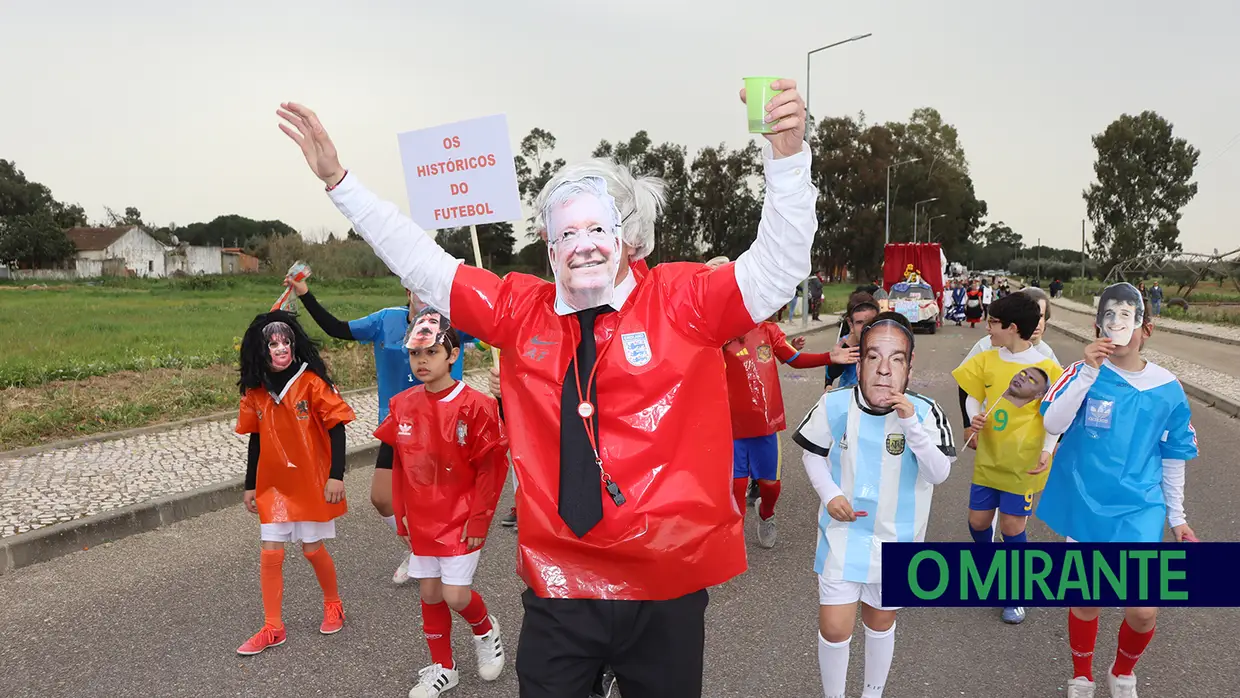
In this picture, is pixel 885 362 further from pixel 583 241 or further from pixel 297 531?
pixel 297 531

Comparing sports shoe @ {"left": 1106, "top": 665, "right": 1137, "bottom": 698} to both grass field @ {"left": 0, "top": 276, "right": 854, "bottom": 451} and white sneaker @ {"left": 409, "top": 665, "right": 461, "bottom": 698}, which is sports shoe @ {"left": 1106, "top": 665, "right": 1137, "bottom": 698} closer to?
white sneaker @ {"left": 409, "top": 665, "right": 461, "bottom": 698}

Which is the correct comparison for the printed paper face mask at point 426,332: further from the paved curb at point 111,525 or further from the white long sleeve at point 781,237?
the paved curb at point 111,525

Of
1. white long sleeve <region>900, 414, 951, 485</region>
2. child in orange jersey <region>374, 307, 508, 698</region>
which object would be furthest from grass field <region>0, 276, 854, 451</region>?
white long sleeve <region>900, 414, 951, 485</region>

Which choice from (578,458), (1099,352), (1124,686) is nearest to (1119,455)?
(1099,352)

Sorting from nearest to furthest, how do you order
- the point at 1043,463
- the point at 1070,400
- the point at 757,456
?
the point at 1070,400, the point at 1043,463, the point at 757,456

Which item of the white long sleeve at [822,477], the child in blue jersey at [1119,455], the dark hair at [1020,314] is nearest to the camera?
the white long sleeve at [822,477]

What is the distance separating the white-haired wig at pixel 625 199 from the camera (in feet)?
7.02

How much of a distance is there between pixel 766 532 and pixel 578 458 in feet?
12.7

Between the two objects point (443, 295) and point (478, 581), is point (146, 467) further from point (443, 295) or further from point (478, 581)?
point (443, 295)

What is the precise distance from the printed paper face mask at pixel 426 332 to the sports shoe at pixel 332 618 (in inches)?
61.1

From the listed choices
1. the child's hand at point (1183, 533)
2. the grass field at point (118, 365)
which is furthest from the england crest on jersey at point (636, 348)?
the grass field at point (118, 365)

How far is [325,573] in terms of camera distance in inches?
164

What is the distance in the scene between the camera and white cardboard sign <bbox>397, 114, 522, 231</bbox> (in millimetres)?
5391

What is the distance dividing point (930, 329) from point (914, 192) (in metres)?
51.7
